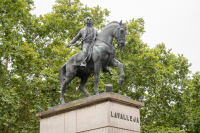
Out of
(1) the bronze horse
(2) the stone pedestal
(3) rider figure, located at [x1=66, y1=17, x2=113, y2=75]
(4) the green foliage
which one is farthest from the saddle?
(4) the green foliage

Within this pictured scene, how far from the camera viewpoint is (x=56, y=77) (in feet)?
61.1

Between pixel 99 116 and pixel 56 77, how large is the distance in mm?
10557

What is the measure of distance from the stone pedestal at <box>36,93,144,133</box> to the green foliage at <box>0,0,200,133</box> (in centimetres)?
809

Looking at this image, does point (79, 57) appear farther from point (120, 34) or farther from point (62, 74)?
point (120, 34)

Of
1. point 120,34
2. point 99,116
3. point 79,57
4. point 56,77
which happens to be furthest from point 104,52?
point 56,77

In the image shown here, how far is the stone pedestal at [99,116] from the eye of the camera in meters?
8.31

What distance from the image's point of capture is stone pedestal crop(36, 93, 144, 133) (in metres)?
8.31

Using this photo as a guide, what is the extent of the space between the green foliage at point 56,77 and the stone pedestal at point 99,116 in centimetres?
809

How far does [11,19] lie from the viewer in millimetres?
19797

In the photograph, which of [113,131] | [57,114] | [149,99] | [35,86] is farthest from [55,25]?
[113,131]

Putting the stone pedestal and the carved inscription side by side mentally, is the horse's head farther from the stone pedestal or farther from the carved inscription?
the carved inscription

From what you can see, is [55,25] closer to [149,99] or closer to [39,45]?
[39,45]

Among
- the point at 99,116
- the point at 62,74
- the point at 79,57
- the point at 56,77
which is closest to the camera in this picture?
the point at 99,116

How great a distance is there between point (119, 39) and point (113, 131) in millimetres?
2941
